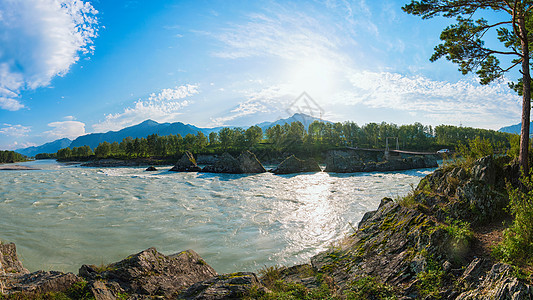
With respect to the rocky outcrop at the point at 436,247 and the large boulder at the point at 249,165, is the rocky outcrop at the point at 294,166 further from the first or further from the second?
the rocky outcrop at the point at 436,247

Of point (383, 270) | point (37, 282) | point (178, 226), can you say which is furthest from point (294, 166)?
point (37, 282)

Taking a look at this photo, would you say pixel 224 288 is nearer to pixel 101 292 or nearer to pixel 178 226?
pixel 101 292

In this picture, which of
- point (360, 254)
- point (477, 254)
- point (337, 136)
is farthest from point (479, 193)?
point (337, 136)

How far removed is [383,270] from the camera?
5.68 m

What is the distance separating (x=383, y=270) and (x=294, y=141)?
331 feet

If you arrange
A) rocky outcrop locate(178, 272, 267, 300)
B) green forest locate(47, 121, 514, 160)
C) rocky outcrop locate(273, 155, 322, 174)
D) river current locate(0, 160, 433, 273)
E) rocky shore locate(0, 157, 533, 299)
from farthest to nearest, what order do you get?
green forest locate(47, 121, 514, 160) < rocky outcrop locate(273, 155, 322, 174) < river current locate(0, 160, 433, 273) < rocky outcrop locate(178, 272, 267, 300) < rocky shore locate(0, 157, 533, 299)

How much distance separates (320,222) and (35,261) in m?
12.0

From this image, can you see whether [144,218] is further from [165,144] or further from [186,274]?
[165,144]

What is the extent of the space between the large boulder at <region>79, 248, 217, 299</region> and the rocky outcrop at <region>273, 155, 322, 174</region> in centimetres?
3735

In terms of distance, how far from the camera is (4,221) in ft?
43.2

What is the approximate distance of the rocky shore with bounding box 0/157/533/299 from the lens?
456cm

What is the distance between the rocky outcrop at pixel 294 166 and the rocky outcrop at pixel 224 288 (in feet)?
125

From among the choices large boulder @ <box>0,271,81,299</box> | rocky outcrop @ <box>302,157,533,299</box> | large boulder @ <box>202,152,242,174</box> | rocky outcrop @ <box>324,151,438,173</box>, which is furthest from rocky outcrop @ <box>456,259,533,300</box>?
large boulder @ <box>202,152,242,174</box>

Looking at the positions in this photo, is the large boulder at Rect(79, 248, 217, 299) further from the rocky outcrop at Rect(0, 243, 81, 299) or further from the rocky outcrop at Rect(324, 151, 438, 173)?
the rocky outcrop at Rect(324, 151, 438, 173)
